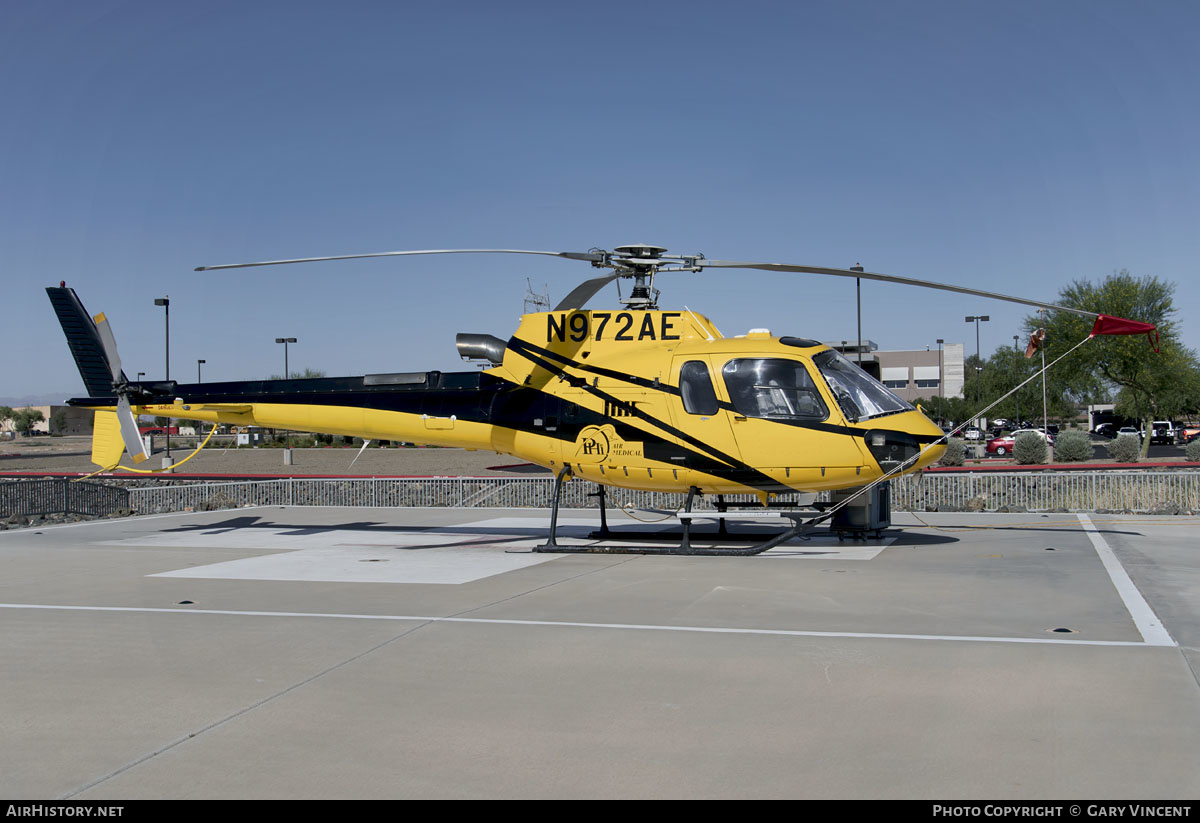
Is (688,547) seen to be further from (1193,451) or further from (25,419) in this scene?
Answer: (25,419)

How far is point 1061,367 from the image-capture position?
4834cm

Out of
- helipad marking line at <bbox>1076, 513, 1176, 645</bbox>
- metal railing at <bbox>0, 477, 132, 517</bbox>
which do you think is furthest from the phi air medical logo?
metal railing at <bbox>0, 477, 132, 517</bbox>

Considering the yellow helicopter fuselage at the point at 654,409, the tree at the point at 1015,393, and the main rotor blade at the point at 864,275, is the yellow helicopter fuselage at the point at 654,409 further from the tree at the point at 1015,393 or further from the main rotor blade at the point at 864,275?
the tree at the point at 1015,393

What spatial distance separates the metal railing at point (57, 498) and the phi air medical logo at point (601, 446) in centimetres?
1322

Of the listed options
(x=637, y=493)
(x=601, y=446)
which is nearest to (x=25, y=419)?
(x=637, y=493)

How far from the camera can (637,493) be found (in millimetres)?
22594

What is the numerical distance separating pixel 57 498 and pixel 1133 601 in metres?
21.0

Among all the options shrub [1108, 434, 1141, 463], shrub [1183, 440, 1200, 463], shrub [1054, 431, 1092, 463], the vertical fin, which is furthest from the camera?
shrub [1108, 434, 1141, 463]

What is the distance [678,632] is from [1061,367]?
46.4 metres

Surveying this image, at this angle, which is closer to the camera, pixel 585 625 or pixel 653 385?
pixel 585 625

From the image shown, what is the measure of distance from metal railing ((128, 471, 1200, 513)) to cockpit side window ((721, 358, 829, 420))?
6504mm

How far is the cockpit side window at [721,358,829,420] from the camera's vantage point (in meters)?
13.0

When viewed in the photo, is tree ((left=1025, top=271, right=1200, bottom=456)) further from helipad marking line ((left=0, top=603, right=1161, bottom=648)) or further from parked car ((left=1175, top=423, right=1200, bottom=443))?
helipad marking line ((left=0, top=603, right=1161, bottom=648))

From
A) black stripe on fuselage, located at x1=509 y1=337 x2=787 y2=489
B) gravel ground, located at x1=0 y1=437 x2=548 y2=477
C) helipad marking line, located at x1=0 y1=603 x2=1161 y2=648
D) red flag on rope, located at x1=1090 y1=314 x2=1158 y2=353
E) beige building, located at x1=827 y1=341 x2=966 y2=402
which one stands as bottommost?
helipad marking line, located at x1=0 y1=603 x2=1161 y2=648
